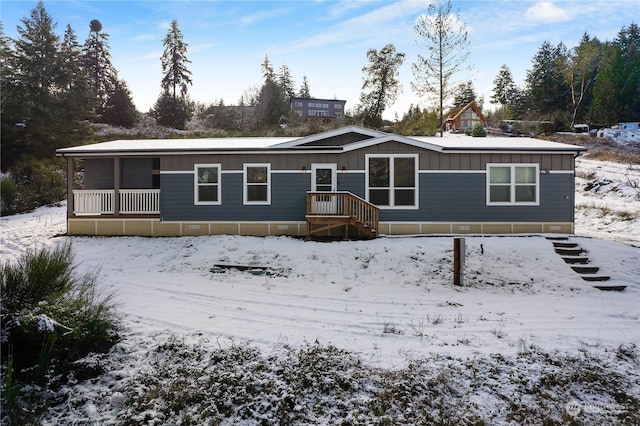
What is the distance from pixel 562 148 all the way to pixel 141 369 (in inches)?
544

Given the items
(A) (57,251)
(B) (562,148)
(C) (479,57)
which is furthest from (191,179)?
(C) (479,57)

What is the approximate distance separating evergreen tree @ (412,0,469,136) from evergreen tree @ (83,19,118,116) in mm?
35623

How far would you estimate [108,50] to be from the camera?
46375 mm

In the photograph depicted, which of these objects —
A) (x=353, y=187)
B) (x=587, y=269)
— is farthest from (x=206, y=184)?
(x=587, y=269)

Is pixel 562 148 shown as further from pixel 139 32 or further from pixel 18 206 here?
pixel 18 206

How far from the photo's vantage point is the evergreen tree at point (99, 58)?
Result: 4447cm

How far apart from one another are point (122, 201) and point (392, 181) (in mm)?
10015

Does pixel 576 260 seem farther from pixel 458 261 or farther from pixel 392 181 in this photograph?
pixel 392 181

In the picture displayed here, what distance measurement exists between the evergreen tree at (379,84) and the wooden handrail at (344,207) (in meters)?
25.8

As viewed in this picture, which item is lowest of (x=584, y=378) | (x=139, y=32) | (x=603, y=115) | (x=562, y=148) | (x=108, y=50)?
(x=584, y=378)

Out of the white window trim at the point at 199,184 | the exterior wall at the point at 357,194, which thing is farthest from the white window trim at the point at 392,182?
the white window trim at the point at 199,184

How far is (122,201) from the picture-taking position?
1420 cm

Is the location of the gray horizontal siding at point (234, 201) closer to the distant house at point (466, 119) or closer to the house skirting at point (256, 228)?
the house skirting at point (256, 228)

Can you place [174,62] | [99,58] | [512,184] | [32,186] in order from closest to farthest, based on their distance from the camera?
[512,184] < [32,186] < [99,58] < [174,62]
